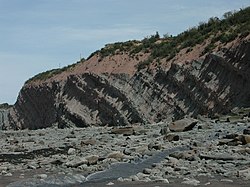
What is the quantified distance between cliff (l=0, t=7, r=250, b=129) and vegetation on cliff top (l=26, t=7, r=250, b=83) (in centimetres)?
13

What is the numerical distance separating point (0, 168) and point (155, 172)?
5.65 metres

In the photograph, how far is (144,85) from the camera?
1607 inches

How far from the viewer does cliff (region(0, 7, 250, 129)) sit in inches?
1273

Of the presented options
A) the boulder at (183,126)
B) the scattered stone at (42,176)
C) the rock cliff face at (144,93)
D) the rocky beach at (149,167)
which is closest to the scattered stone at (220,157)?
the rocky beach at (149,167)

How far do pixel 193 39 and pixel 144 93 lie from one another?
21.3 ft

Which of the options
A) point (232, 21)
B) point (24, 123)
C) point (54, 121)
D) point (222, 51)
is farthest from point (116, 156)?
point (24, 123)

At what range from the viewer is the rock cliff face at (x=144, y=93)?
3194 cm

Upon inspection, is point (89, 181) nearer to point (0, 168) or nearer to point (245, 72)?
point (0, 168)

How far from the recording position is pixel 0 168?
14781 millimetres

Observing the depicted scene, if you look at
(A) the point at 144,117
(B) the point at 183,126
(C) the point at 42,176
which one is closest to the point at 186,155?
(C) the point at 42,176

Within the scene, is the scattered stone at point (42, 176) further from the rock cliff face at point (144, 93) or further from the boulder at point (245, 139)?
the rock cliff face at point (144, 93)

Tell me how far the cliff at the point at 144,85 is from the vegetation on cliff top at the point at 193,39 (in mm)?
129

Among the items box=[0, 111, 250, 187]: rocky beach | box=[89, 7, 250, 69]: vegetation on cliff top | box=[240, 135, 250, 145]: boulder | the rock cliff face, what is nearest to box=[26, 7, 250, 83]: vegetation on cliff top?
box=[89, 7, 250, 69]: vegetation on cliff top

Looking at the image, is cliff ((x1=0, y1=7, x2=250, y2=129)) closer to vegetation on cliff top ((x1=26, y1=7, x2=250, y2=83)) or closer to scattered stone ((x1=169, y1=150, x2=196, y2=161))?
vegetation on cliff top ((x1=26, y1=7, x2=250, y2=83))
